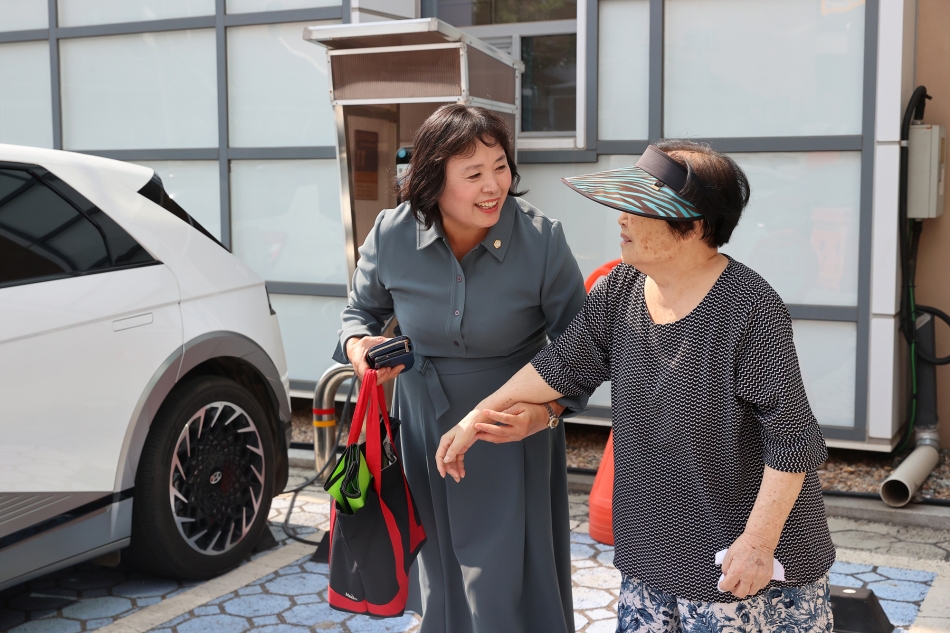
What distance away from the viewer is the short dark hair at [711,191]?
207 cm

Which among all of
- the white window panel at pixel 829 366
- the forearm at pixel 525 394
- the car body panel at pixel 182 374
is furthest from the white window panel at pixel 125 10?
the forearm at pixel 525 394

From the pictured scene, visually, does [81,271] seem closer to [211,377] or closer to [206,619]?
[211,377]

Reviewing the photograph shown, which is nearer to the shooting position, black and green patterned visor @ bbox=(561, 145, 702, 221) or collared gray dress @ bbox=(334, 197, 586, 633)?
black and green patterned visor @ bbox=(561, 145, 702, 221)

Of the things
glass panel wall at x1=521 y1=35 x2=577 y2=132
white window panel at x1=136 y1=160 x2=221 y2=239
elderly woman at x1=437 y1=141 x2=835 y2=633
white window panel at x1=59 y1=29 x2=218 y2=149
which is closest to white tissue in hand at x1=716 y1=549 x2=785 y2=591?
elderly woman at x1=437 y1=141 x2=835 y2=633

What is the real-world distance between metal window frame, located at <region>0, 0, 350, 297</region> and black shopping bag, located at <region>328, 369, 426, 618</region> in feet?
13.7

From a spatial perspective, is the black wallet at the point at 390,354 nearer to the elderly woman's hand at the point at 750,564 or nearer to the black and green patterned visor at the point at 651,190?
the black and green patterned visor at the point at 651,190

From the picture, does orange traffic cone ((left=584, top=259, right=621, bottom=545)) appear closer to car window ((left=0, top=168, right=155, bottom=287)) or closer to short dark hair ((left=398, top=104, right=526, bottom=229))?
short dark hair ((left=398, top=104, right=526, bottom=229))

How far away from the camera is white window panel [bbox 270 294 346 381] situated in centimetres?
682

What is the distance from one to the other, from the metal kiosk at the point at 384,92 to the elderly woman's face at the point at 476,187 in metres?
2.07

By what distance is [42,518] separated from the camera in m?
3.44

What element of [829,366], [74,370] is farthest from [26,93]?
[829,366]

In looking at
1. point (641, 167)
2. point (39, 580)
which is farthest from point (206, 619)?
point (641, 167)

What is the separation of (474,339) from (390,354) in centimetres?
23

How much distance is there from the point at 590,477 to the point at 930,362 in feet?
6.62
